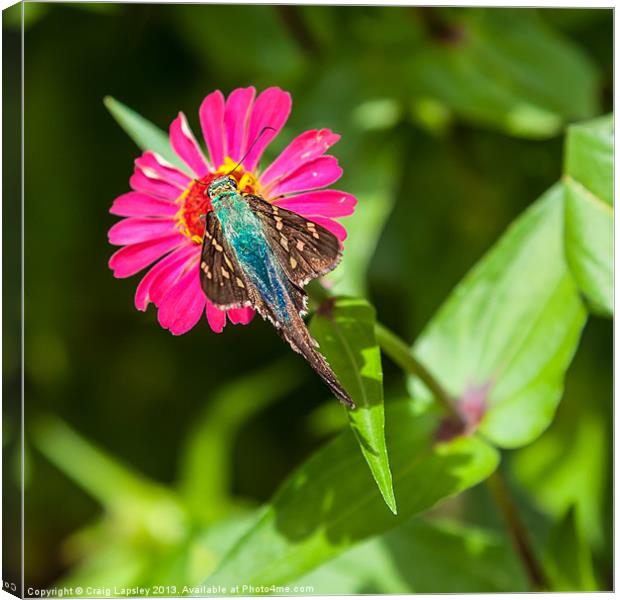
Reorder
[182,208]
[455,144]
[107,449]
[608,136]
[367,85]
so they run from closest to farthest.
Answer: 1. [182,208]
2. [608,136]
3. [367,85]
4. [455,144]
5. [107,449]

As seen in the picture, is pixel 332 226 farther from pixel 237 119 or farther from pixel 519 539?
pixel 519 539

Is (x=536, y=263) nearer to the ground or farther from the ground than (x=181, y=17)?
nearer to the ground

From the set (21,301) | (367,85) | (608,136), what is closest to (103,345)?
(21,301)

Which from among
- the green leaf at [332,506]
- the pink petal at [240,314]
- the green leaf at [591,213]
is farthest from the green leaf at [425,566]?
the pink petal at [240,314]

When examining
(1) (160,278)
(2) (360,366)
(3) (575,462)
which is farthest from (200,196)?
(3) (575,462)

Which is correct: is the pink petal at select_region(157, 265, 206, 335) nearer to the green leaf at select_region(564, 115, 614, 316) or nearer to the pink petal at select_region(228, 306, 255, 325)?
the pink petal at select_region(228, 306, 255, 325)

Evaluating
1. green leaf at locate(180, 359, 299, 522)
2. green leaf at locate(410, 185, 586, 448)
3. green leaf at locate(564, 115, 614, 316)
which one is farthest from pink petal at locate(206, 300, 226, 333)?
green leaf at locate(180, 359, 299, 522)

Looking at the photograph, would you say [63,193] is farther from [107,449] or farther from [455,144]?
[455,144]
